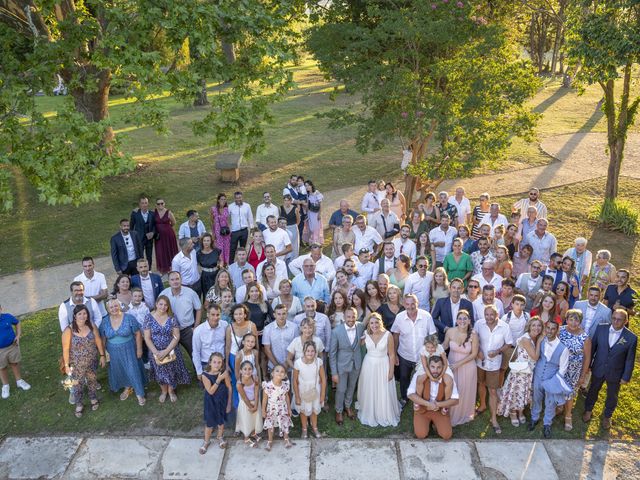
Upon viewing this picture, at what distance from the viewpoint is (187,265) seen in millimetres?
9062

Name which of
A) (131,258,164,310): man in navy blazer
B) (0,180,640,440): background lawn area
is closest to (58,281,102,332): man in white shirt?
(131,258,164,310): man in navy blazer

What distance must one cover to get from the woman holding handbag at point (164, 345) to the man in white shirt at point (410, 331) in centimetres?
299

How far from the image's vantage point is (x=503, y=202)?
1603 cm

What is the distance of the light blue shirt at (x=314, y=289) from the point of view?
827 cm

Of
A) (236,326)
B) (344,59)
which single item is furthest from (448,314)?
(344,59)

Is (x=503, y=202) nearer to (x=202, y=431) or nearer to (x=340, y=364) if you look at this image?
(x=340, y=364)

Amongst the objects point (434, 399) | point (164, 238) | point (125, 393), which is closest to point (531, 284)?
point (434, 399)

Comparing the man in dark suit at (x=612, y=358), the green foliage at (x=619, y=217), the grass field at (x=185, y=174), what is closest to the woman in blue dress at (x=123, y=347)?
the grass field at (x=185, y=174)

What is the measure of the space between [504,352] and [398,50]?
28.1 feet

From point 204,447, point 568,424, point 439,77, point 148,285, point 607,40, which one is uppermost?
point 607,40

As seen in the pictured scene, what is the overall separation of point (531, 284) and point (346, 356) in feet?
10.4

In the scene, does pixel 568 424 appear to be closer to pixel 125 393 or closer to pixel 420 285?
pixel 420 285

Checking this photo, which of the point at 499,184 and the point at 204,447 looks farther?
the point at 499,184

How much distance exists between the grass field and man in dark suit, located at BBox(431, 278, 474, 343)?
5.41m
